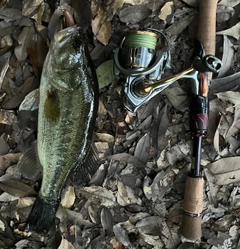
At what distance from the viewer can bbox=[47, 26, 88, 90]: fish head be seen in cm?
114

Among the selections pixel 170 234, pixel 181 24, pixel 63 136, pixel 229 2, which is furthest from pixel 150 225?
pixel 229 2

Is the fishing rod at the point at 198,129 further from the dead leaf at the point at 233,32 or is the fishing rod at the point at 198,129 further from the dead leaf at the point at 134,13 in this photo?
the dead leaf at the point at 134,13

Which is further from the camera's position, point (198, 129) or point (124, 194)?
point (124, 194)

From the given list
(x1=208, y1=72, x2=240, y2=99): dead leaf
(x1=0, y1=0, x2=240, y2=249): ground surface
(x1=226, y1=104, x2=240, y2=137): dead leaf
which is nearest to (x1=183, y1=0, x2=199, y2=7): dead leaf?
(x1=0, y1=0, x2=240, y2=249): ground surface

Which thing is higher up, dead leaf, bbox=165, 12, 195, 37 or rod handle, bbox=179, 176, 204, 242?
dead leaf, bbox=165, 12, 195, 37

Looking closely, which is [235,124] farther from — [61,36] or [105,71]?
[61,36]

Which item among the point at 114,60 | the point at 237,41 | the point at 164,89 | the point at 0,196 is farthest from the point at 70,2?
the point at 0,196

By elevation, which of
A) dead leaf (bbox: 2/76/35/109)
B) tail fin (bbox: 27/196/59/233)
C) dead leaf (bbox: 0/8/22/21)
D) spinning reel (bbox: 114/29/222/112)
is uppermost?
dead leaf (bbox: 0/8/22/21)

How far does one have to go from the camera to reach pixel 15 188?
129cm

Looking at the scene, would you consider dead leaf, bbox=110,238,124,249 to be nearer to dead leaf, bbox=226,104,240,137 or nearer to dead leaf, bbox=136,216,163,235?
dead leaf, bbox=136,216,163,235

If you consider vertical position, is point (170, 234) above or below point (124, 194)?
below

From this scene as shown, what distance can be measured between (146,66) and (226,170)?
0.45m

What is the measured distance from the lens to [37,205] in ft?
4.10

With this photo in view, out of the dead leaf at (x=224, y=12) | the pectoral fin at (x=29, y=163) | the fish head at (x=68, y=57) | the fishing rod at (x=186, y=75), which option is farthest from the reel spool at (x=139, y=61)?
the pectoral fin at (x=29, y=163)
